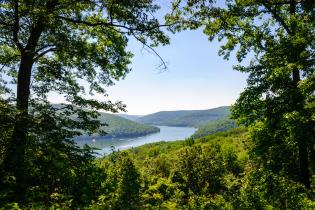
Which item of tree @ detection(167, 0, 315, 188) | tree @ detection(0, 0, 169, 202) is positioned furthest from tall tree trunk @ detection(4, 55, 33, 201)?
tree @ detection(167, 0, 315, 188)

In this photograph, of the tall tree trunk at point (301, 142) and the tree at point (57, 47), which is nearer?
the tree at point (57, 47)

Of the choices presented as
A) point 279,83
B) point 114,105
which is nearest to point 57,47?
point 114,105

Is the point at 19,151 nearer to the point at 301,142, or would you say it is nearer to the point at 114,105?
the point at 114,105

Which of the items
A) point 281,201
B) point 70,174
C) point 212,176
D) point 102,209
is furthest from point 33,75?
point 212,176

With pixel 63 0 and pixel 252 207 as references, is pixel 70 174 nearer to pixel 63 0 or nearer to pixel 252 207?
pixel 252 207

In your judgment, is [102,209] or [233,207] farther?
[233,207]

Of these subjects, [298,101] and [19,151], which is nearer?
[19,151]

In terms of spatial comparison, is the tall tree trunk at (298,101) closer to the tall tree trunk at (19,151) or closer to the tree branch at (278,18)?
the tree branch at (278,18)

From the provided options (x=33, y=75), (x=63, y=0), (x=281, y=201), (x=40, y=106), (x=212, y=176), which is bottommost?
(x=212, y=176)

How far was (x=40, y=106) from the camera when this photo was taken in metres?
11.4

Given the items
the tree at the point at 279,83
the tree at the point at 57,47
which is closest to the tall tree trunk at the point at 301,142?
the tree at the point at 279,83

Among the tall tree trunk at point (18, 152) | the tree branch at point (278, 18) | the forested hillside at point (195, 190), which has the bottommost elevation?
the forested hillside at point (195, 190)

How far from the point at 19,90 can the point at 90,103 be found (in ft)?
8.75

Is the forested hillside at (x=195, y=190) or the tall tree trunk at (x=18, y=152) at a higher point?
the tall tree trunk at (x=18, y=152)
